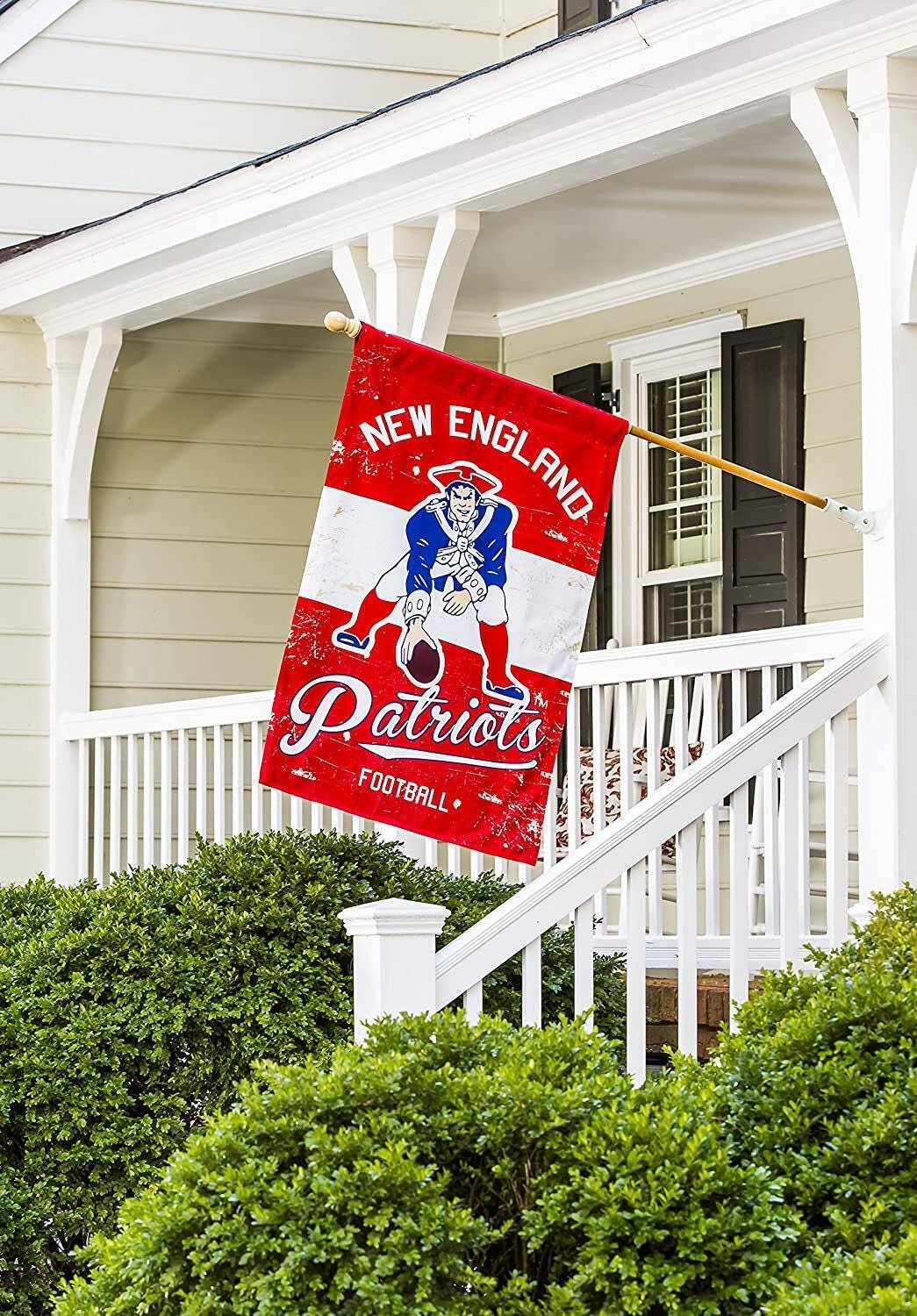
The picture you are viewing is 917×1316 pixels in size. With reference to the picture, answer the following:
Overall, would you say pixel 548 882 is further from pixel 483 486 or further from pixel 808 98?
pixel 808 98

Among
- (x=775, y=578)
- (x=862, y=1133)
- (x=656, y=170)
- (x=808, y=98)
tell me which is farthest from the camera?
(x=775, y=578)

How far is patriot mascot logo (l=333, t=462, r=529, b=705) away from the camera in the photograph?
16.8 feet

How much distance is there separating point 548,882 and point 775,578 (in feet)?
11.9

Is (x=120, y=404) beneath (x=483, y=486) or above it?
above

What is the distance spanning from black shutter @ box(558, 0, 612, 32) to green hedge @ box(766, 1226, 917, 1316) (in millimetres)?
6754

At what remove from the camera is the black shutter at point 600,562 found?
9.02m

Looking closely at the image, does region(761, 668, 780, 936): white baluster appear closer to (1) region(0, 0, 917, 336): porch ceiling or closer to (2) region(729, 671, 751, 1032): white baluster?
(2) region(729, 671, 751, 1032): white baluster

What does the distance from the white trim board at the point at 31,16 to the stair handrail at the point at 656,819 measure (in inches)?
222

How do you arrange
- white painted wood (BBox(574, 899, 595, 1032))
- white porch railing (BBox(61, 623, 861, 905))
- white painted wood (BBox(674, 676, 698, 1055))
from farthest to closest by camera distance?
white porch railing (BBox(61, 623, 861, 905)) < white painted wood (BBox(674, 676, 698, 1055)) < white painted wood (BBox(574, 899, 595, 1032))

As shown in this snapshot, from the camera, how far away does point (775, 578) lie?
8.01 metres

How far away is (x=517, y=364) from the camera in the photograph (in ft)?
31.4

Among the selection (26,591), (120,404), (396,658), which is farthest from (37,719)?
(396,658)

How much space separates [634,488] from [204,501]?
6.69 ft

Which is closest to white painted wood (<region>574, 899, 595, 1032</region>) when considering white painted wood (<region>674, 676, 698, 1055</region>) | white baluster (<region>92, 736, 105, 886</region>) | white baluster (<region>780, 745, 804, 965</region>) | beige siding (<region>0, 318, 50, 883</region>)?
white painted wood (<region>674, 676, 698, 1055</region>)
